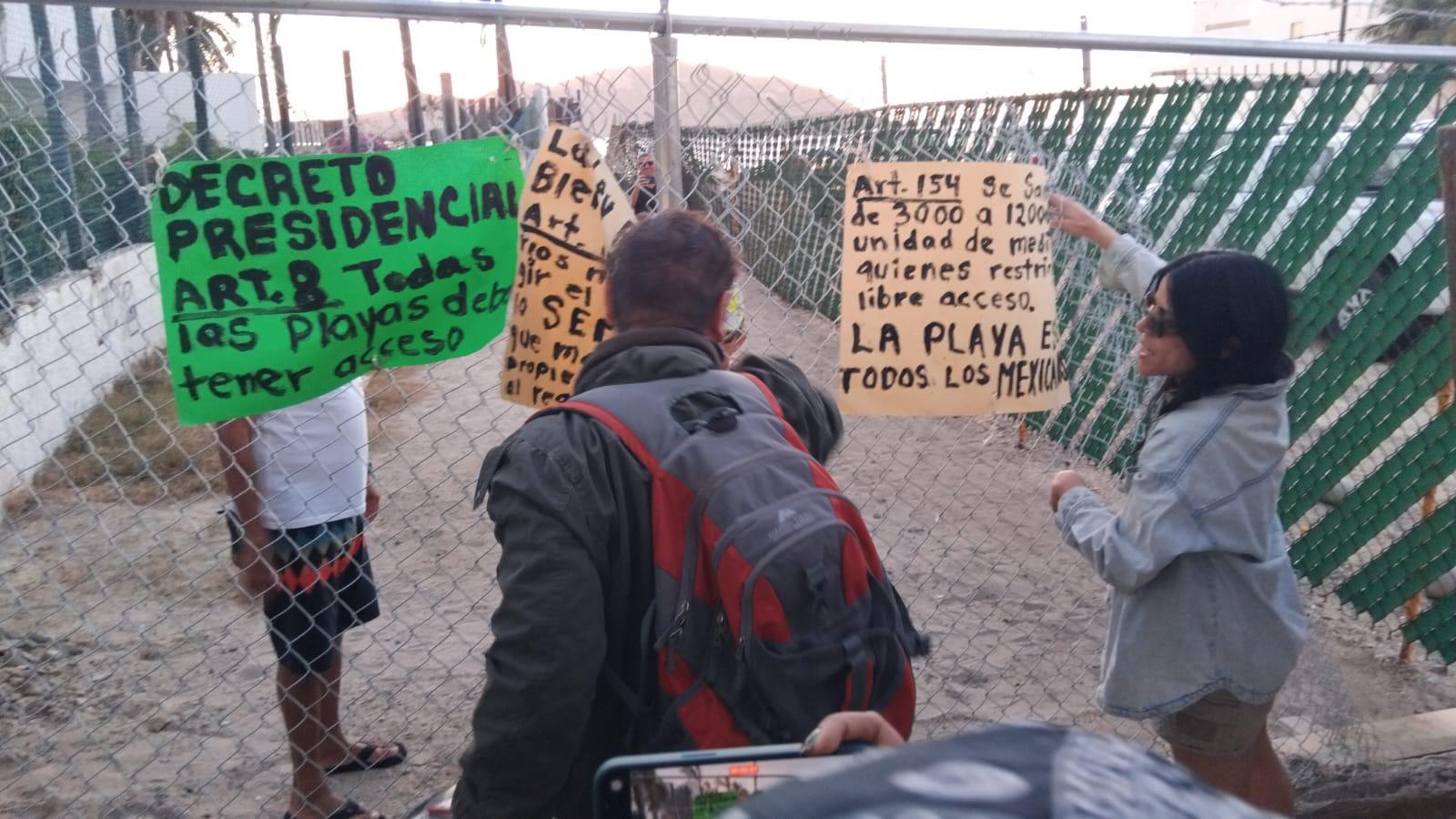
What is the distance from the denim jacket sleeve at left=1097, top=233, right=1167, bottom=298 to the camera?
8.64 feet

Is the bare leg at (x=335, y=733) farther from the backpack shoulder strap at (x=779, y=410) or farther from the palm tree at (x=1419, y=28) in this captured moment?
the palm tree at (x=1419, y=28)

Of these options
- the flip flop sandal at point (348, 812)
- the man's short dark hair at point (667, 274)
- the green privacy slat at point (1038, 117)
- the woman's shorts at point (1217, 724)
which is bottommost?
the flip flop sandal at point (348, 812)

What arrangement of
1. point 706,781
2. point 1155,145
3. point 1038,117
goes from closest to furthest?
point 706,781, point 1155,145, point 1038,117

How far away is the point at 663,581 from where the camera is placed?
5.54 feet

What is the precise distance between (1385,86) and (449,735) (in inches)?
147

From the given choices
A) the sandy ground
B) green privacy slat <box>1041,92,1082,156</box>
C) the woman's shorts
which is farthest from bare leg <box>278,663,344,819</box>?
green privacy slat <box>1041,92,1082,156</box>

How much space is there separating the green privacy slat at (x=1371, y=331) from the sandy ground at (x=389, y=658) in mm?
904

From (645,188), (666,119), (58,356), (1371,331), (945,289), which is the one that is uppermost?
(666,119)

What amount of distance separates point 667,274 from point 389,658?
2754 millimetres

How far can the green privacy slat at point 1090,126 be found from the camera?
5.84m

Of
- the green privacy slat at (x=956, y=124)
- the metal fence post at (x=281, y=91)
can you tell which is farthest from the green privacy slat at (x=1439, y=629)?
the green privacy slat at (x=956, y=124)

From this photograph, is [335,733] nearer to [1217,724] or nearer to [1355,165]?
[1217,724]

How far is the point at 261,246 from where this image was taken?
2.07 m

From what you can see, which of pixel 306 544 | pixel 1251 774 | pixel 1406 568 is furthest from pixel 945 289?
pixel 1406 568
